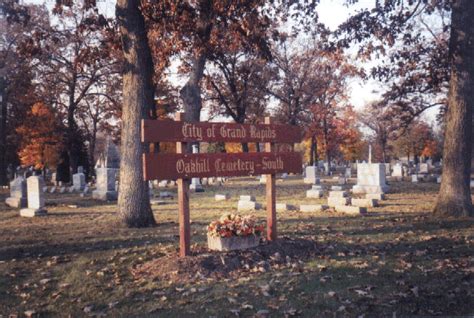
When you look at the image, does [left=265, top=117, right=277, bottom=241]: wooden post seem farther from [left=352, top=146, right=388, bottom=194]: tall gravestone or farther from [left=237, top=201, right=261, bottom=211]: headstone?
[left=352, top=146, right=388, bottom=194]: tall gravestone

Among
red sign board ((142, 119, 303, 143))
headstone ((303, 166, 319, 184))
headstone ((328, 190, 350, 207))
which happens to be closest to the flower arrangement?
red sign board ((142, 119, 303, 143))

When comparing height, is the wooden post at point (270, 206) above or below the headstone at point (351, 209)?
above

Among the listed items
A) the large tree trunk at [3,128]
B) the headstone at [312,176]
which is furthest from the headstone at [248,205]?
the large tree trunk at [3,128]

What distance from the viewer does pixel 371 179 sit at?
21.0 m

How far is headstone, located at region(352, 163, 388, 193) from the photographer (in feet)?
68.1

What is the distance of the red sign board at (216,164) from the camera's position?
6.84 metres

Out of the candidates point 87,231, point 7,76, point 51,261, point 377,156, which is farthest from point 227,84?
point 377,156

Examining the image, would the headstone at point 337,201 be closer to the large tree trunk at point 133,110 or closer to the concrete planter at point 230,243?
the large tree trunk at point 133,110

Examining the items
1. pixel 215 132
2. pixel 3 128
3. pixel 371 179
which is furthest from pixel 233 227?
pixel 3 128

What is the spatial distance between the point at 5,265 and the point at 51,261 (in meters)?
0.75

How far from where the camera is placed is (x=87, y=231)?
37.3ft

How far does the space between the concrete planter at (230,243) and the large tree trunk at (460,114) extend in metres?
7.11

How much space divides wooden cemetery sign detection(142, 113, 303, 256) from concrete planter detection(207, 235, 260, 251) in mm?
472

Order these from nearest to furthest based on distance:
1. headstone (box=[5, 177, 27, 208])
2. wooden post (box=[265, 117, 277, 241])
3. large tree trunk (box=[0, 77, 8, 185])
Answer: wooden post (box=[265, 117, 277, 241]) → headstone (box=[5, 177, 27, 208]) → large tree trunk (box=[0, 77, 8, 185])
